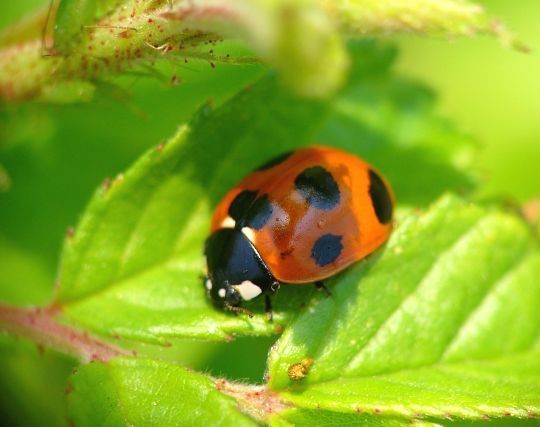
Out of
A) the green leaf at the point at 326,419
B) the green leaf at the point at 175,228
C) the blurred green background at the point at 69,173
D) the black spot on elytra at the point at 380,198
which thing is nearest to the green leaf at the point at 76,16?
the green leaf at the point at 175,228

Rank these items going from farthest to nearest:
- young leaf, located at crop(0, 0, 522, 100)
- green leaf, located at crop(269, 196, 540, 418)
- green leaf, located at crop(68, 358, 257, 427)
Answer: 1. green leaf, located at crop(269, 196, 540, 418)
2. green leaf, located at crop(68, 358, 257, 427)
3. young leaf, located at crop(0, 0, 522, 100)

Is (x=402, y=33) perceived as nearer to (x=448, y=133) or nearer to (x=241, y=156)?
(x=241, y=156)

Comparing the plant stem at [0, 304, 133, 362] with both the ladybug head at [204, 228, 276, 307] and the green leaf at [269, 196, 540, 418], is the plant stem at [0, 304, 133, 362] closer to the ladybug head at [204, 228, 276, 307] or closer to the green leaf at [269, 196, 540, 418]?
the ladybug head at [204, 228, 276, 307]

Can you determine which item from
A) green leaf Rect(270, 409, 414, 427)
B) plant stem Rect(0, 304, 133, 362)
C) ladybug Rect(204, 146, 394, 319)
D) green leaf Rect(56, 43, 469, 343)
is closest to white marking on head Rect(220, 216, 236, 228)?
ladybug Rect(204, 146, 394, 319)

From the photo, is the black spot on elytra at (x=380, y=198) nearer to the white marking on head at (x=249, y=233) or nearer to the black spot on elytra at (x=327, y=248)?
the black spot on elytra at (x=327, y=248)

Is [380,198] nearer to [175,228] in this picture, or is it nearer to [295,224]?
[295,224]
